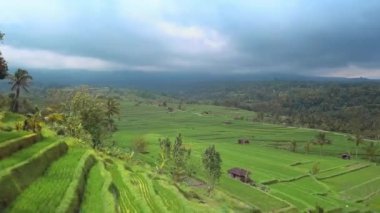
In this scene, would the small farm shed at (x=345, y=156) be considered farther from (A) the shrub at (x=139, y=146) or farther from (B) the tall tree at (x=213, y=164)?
(B) the tall tree at (x=213, y=164)

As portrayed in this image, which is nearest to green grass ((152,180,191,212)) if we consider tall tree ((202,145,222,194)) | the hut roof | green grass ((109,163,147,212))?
green grass ((109,163,147,212))

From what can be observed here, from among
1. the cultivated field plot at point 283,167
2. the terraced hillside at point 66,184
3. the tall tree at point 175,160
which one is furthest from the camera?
the cultivated field plot at point 283,167

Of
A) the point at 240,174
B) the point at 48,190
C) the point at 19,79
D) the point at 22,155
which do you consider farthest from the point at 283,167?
the point at 48,190

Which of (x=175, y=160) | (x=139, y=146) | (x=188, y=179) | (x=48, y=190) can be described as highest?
(x=48, y=190)

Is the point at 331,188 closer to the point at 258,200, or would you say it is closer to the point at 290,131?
the point at 258,200

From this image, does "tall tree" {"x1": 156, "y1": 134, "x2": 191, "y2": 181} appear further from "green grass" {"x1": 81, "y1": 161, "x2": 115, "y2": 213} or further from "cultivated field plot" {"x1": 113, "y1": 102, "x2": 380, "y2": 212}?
"green grass" {"x1": 81, "y1": 161, "x2": 115, "y2": 213}

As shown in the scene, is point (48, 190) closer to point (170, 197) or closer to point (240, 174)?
point (170, 197)

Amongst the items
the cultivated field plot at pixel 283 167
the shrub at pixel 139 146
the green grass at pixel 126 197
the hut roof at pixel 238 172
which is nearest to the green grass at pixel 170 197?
the green grass at pixel 126 197
